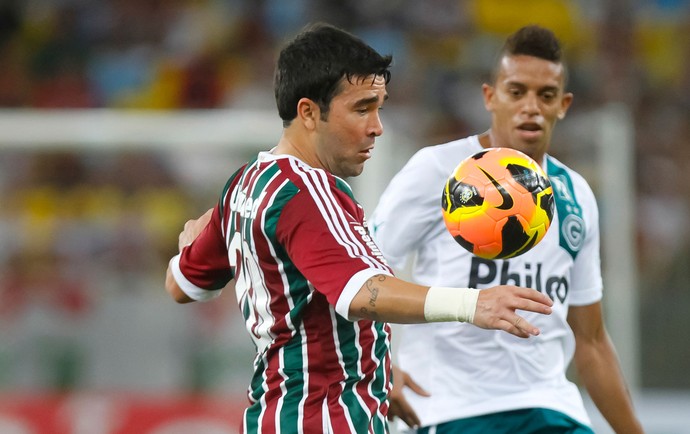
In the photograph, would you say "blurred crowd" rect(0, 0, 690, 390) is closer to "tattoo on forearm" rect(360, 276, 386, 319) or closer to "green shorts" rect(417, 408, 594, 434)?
"green shorts" rect(417, 408, 594, 434)

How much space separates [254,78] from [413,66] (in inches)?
60.9

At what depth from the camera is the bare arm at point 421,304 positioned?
2635 mm

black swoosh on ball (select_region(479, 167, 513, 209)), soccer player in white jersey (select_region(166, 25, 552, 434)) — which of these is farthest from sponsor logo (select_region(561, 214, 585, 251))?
soccer player in white jersey (select_region(166, 25, 552, 434))

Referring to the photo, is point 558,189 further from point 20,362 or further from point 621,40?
point 621,40

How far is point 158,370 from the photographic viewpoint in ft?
25.1

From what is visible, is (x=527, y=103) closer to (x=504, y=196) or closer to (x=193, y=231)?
(x=504, y=196)

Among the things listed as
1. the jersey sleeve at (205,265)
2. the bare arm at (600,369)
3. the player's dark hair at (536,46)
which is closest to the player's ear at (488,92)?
the player's dark hair at (536,46)

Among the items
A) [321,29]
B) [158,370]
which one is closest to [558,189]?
[321,29]

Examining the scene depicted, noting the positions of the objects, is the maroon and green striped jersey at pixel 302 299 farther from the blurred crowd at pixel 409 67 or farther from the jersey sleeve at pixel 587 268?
the blurred crowd at pixel 409 67

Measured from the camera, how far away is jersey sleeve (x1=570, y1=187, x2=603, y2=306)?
4.28 metres

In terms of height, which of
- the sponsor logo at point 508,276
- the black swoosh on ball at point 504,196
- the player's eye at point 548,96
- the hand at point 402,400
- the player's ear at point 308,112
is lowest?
the hand at point 402,400

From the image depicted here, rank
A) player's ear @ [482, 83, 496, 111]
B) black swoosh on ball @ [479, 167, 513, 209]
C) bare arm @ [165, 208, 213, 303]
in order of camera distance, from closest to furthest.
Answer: black swoosh on ball @ [479, 167, 513, 209], bare arm @ [165, 208, 213, 303], player's ear @ [482, 83, 496, 111]

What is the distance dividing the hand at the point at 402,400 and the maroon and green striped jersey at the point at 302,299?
0.79 m

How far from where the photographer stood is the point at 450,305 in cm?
274
